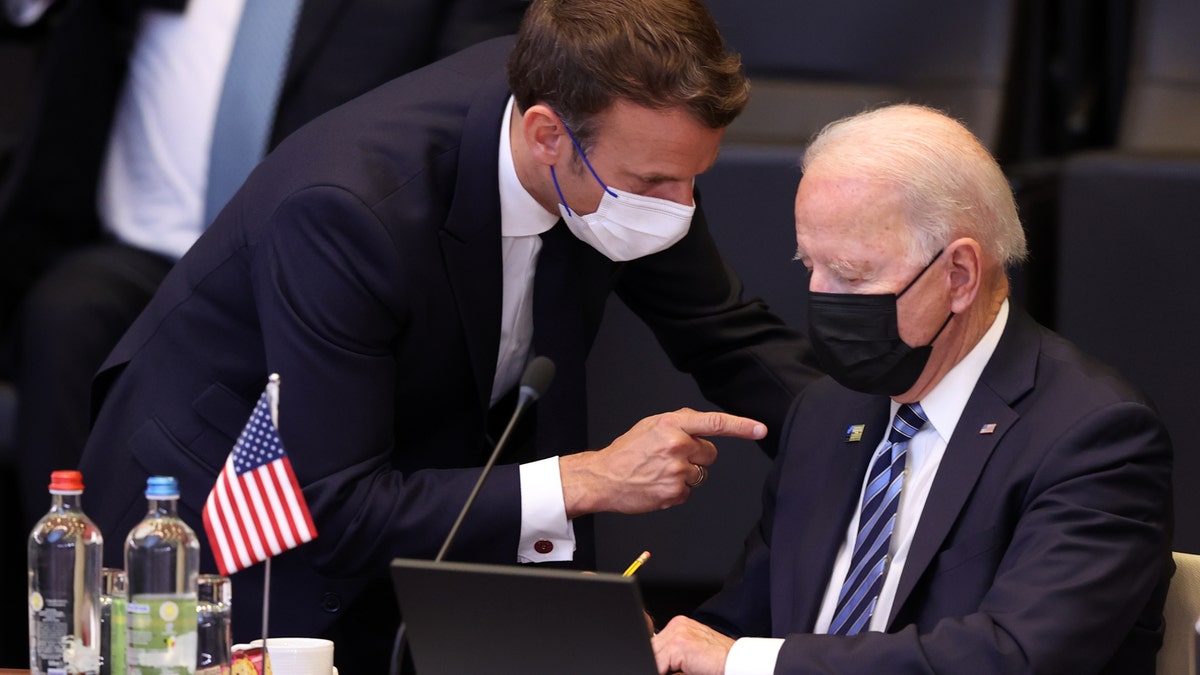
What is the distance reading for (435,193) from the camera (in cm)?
262

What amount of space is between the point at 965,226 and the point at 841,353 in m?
0.24

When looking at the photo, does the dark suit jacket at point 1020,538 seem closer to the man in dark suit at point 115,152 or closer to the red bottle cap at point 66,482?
the red bottle cap at point 66,482

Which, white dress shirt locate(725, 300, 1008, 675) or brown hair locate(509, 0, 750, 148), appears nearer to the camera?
white dress shirt locate(725, 300, 1008, 675)

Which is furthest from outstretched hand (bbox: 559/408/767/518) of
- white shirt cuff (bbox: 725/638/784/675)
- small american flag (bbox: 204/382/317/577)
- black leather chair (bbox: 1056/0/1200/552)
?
black leather chair (bbox: 1056/0/1200/552)

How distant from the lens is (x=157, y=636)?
1.99 meters

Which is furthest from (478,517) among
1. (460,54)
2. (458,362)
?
(460,54)

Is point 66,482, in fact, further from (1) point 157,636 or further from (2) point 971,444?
(2) point 971,444

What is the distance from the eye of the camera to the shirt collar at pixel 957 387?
7.68 ft

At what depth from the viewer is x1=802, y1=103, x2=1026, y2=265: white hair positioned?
2.25m

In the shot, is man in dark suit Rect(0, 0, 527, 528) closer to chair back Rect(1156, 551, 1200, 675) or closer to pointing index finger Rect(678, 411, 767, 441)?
pointing index finger Rect(678, 411, 767, 441)

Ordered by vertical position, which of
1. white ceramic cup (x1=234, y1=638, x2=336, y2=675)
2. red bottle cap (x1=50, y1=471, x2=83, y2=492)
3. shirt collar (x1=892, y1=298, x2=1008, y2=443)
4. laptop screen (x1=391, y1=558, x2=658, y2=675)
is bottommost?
white ceramic cup (x1=234, y1=638, x2=336, y2=675)

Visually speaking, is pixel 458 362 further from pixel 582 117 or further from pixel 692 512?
pixel 692 512

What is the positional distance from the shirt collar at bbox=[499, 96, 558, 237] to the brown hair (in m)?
0.14

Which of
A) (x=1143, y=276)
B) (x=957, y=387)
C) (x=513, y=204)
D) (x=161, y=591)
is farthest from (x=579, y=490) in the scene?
(x=1143, y=276)
